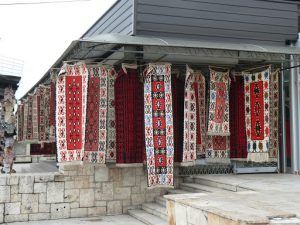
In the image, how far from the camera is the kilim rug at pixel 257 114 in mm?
7988

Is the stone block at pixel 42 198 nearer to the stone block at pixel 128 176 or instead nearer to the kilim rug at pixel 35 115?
the stone block at pixel 128 176

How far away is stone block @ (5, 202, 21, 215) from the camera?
7450 millimetres

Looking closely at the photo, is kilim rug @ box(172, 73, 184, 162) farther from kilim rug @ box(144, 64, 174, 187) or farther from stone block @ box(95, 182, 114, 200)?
stone block @ box(95, 182, 114, 200)

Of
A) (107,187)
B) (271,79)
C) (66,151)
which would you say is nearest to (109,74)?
(66,151)

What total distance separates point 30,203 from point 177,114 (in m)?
3.26

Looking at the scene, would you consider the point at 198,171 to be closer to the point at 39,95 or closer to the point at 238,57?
the point at 238,57

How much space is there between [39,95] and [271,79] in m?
5.68

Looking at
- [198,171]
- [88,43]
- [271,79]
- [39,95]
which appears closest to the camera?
[88,43]

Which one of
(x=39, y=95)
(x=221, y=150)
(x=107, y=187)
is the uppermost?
(x=39, y=95)

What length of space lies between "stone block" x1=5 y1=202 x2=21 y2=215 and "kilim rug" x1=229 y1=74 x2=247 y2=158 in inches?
172

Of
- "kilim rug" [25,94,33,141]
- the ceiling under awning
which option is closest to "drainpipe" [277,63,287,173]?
the ceiling under awning

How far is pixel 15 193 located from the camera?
750cm

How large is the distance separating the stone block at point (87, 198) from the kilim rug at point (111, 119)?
2.66ft

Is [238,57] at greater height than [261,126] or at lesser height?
greater
